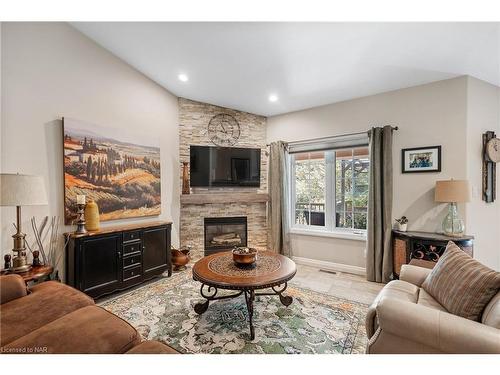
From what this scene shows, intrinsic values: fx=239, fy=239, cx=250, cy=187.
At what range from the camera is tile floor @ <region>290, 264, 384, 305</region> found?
9.37 feet

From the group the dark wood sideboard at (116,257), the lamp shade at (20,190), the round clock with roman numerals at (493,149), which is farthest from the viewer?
the round clock with roman numerals at (493,149)

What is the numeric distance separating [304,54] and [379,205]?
218cm

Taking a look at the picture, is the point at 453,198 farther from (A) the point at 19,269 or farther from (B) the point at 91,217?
(A) the point at 19,269

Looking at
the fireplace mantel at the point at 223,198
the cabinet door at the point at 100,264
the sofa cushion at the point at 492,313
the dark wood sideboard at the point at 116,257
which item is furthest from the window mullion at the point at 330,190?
the cabinet door at the point at 100,264

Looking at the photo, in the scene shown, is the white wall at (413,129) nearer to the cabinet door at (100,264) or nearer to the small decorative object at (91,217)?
the cabinet door at (100,264)

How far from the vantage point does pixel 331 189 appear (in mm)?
3996

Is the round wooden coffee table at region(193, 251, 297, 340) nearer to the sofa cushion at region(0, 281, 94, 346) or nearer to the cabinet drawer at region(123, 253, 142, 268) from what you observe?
the sofa cushion at region(0, 281, 94, 346)

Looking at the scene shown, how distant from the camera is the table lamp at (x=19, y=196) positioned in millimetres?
1871

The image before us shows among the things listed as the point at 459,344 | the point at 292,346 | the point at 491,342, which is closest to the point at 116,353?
the point at 292,346

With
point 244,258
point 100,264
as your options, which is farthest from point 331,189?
point 100,264

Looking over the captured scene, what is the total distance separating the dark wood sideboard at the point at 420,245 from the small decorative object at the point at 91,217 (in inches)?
145

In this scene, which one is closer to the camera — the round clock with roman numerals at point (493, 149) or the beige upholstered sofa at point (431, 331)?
the beige upholstered sofa at point (431, 331)
